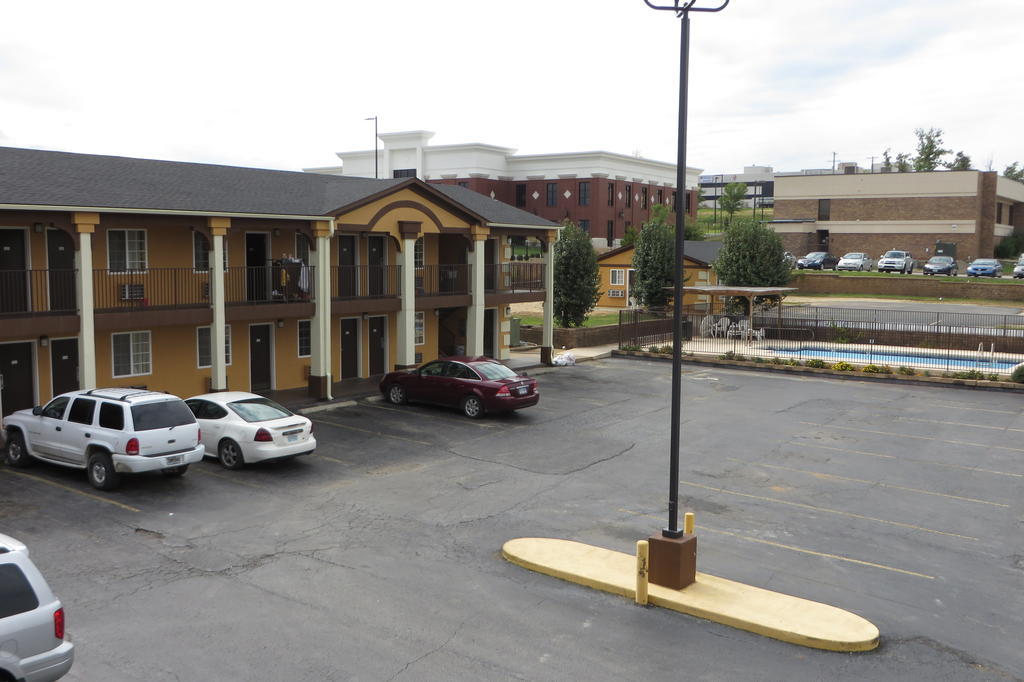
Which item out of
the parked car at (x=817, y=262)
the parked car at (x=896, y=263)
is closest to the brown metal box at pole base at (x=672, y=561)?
the parked car at (x=896, y=263)

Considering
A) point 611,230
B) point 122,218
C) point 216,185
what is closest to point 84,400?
point 122,218

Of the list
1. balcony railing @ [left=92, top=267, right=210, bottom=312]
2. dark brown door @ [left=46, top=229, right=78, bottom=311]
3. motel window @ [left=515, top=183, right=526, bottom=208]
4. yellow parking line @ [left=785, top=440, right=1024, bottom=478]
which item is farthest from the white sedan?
motel window @ [left=515, top=183, right=526, bottom=208]

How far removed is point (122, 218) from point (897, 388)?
24.4 metres

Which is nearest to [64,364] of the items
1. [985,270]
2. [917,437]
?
[917,437]

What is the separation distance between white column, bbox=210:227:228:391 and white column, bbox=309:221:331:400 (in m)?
2.99

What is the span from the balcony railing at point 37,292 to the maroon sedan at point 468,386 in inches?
338

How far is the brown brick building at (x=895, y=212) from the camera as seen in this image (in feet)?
236

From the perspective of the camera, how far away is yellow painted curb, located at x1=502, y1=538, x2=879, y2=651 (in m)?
10.1

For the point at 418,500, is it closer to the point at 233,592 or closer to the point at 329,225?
the point at 233,592

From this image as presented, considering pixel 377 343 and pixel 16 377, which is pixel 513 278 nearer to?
pixel 377 343

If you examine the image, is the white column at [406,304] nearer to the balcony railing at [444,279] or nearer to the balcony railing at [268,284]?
the balcony railing at [444,279]

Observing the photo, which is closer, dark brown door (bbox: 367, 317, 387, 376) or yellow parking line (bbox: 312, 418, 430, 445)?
yellow parking line (bbox: 312, 418, 430, 445)

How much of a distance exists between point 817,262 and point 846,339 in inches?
Answer: 1166

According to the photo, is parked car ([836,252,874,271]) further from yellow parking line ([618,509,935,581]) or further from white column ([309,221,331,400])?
yellow parking line ([618,509,935,581])
